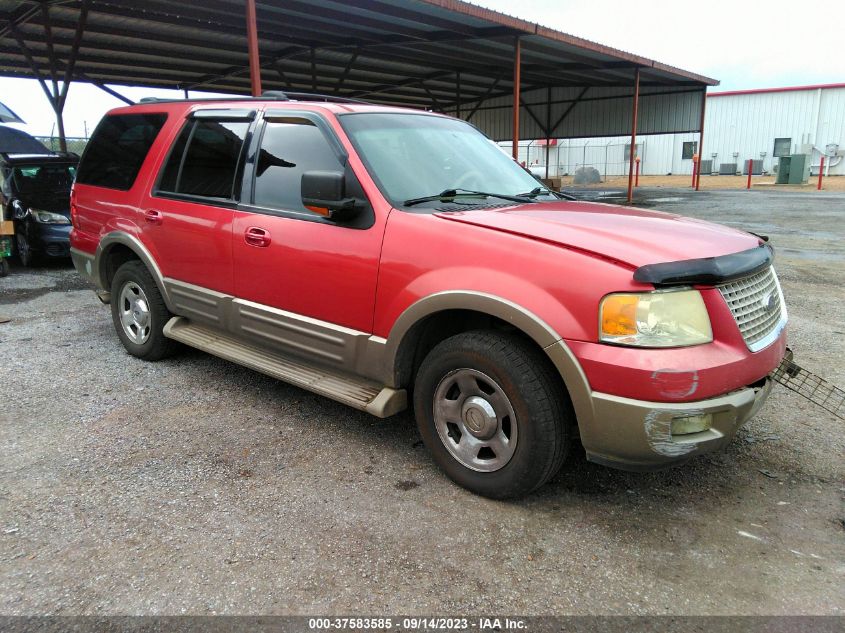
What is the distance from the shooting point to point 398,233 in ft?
10.3

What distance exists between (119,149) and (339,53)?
12.6 m

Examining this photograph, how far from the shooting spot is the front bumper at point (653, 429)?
249 centimetres

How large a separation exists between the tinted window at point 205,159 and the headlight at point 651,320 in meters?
2.61

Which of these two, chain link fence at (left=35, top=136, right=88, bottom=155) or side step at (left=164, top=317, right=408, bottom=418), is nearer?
side step at (left=164, top=317, right=408, bottom=418)

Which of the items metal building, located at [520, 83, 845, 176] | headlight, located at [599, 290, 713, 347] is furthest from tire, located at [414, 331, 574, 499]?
metal building, located at [520, 83, 845, 176]

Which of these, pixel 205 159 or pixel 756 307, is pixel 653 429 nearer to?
pixel 756 307

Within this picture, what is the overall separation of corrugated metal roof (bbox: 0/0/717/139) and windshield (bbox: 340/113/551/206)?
6.75m

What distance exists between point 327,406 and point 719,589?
8.40ft

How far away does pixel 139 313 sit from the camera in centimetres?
496

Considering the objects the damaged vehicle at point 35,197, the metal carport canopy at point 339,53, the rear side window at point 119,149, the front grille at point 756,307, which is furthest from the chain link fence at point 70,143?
the front grille at point 756,307

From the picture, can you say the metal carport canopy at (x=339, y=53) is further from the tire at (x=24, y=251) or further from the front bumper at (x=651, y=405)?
the front bumper at (x=651, y=405)

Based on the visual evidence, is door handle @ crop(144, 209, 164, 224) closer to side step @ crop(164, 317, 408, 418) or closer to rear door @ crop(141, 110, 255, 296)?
rear door @ crop(141, 110, 255, 296)

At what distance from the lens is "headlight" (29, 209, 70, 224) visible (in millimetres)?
9070

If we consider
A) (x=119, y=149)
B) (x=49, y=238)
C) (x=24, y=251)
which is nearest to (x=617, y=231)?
(x=119, y=149)
